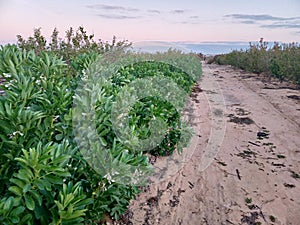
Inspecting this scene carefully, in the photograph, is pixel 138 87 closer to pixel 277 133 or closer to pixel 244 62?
pixel 277 133

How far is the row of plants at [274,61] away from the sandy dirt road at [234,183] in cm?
623

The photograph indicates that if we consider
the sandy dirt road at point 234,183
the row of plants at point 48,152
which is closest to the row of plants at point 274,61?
the sandy dirt road at point 234,183

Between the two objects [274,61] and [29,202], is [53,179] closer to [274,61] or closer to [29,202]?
[29,202]

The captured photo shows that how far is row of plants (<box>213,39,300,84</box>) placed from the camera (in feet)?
35.9

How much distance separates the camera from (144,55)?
6.48 m

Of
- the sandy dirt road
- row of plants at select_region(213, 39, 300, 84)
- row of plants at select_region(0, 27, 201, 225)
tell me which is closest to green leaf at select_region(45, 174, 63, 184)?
row of plants at select_region(0, 27, 201, 225)

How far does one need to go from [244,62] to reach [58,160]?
17995 millimetres

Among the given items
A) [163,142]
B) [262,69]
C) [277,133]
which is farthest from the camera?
[262,69]

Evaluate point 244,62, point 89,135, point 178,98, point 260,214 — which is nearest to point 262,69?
point 244,62

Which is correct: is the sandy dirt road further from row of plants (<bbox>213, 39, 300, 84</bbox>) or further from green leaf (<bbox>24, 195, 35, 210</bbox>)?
row of plants (<bbox>213, 39, 300, 84</bbox>)

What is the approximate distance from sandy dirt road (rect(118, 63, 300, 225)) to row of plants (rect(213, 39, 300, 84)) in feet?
20.4

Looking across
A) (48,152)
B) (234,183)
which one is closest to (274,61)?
(234,183)

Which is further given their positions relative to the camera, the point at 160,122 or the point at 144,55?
the point at 144,55

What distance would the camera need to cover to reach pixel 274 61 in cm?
1238
